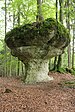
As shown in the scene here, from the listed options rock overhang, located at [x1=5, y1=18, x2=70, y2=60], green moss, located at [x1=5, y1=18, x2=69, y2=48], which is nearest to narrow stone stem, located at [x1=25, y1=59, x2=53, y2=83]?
rock overhang, located at [x1=5, y1=18, x2=70, y2=60]

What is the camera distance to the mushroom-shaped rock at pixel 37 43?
12.5 metres

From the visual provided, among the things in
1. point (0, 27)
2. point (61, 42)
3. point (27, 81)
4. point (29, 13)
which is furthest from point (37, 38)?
point (0, 27)

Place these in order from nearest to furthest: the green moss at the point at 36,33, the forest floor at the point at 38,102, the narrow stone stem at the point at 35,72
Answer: the forest floor at the point at 38,102
the green moss at the point at 36,33
the narrow stone stem at the point at 35,72

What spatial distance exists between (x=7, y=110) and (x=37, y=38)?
22.1ft

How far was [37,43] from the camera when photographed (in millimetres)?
12609

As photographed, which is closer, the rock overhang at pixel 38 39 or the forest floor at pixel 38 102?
the forest floor at pixel 38 102

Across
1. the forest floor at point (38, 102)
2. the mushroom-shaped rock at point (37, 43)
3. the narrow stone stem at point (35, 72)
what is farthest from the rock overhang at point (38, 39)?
the forest floor at point (38, 102)

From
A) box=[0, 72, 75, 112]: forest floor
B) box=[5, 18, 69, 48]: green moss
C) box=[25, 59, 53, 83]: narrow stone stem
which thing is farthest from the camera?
box=[25, 59, 53, 83]: narrow stone stem

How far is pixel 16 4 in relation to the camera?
21078 millimetres

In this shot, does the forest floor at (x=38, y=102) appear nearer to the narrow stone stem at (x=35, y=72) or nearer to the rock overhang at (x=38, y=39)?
the narrow stone stem at (x=35, y=72)

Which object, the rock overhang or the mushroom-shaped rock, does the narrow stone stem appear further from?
→ the rock overhang

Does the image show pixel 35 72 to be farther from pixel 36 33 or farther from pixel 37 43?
pixel 36 33

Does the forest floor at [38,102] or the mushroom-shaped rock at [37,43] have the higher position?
the mushroom-shaped rock at [37,43]

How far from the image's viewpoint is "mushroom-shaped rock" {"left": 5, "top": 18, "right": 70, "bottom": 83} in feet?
41.1
